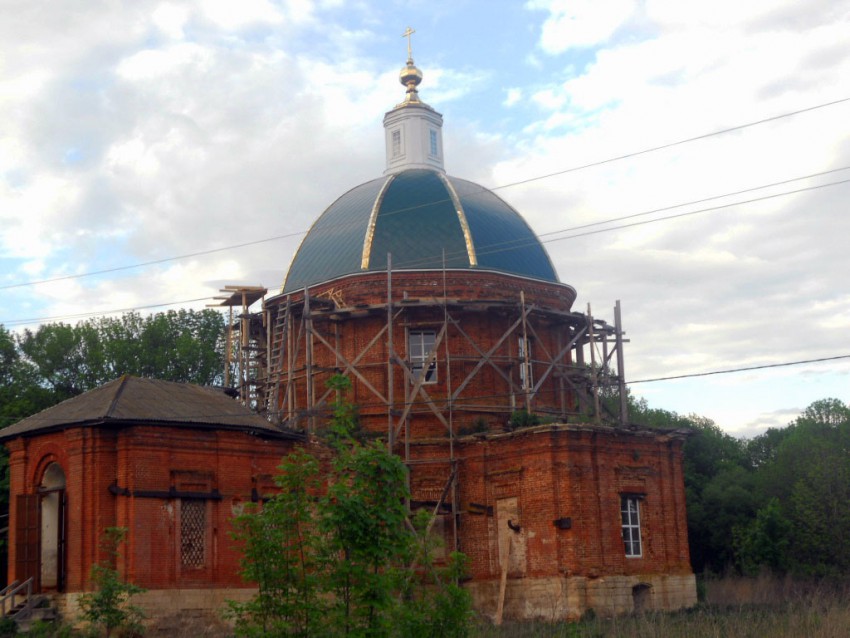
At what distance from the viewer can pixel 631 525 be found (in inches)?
967

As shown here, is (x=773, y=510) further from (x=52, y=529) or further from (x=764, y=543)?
(x=52, y=529)

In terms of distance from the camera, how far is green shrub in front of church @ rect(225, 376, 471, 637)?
9.25m

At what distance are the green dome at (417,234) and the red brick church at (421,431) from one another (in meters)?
0.06

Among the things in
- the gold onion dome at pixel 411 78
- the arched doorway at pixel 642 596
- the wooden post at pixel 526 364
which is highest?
the gold onion dome at pixel 411 78

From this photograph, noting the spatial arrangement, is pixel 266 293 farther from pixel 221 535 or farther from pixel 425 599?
pixel 425 599

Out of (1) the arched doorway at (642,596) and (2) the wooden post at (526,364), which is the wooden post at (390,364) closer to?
(2) the wooden post at (526,364)

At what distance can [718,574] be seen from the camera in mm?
36250

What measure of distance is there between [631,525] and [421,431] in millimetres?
5436

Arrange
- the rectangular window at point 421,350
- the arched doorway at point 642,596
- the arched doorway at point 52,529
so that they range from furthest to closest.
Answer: the rectangular window at point 421,350, the arched doorway at point 642,596, the arched doorway at point 52,529

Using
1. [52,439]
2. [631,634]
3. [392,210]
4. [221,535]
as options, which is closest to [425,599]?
[631,634]

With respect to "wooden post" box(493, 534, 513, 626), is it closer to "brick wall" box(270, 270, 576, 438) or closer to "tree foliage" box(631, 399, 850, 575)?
"brick wall" box(270, 270, 576, 438)

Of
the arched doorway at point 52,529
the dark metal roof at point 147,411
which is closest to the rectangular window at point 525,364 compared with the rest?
the dark metal roof at point 147,411

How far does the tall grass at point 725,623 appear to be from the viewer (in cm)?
1584

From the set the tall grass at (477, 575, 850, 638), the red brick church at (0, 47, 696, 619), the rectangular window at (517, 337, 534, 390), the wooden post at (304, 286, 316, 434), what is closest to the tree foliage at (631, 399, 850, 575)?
the tall grass at (477, 575, 850, 638)
